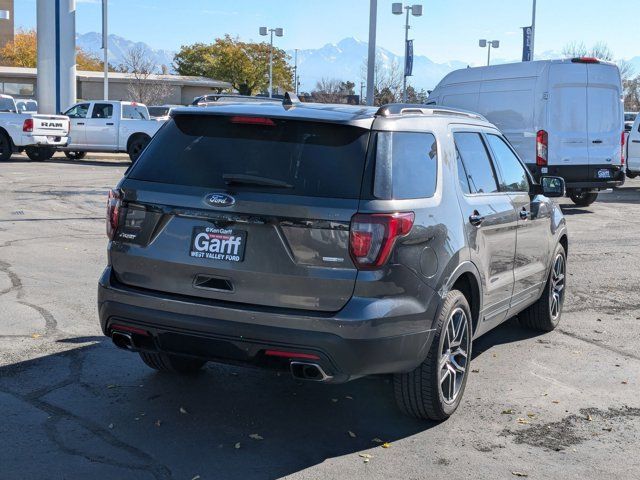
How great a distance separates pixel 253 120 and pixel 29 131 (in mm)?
21376

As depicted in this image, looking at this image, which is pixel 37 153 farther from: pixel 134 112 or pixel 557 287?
pixel 557 287

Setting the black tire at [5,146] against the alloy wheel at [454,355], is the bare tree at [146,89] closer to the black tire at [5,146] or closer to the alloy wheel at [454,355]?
the black tire at [5,146]

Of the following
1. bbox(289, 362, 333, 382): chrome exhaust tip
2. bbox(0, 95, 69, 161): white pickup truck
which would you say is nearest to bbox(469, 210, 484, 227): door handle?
bbox(289, 362, 333, 382): chrome exhaust tip

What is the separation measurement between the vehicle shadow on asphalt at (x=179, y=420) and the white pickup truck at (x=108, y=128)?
20740 mm

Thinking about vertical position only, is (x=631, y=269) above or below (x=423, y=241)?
below

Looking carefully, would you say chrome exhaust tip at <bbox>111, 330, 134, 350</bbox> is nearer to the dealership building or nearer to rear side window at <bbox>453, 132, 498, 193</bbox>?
rear side window at <bbox>453, 132, 498, 193</bbox>

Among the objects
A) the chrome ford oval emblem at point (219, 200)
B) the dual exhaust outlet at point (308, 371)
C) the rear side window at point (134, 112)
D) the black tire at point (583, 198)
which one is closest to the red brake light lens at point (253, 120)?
the chrome ford oval emblem at point (219, 200)

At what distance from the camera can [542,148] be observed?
15.9 meters

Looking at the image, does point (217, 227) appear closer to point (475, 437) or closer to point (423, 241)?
point (423, 241)

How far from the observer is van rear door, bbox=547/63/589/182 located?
621 inches

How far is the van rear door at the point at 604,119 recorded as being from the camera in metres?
16.1

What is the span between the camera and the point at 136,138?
1036 inches

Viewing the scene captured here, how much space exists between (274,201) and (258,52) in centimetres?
6728

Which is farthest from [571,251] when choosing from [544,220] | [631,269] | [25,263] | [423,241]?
[423,241]
